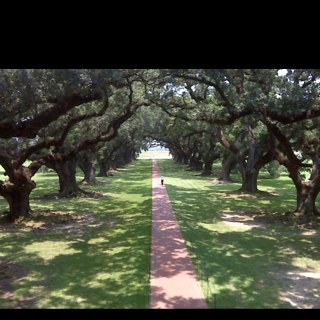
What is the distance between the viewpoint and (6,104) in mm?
13383

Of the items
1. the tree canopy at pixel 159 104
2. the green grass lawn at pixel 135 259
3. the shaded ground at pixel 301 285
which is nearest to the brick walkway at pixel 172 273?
the green grass lawn at pixel 135 259

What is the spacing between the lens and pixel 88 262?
1119 centimetres

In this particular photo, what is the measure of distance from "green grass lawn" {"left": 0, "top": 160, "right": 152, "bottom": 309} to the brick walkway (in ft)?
0.81

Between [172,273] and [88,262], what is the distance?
9.02ft

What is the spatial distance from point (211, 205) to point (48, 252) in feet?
40.2

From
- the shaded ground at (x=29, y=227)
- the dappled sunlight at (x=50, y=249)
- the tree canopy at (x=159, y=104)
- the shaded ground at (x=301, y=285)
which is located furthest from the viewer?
the tree canopy at (x=159, y=104)

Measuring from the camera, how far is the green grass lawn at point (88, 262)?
8297 millimetres

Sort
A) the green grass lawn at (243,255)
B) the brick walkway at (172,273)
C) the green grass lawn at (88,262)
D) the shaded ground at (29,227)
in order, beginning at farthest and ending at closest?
the shaded ground at (29,227) < the green grass lawn at (243,255) < the green grass lawn at (88,262) < the brick walkway at (172,273)

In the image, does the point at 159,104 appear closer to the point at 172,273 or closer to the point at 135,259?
the point at 135,259

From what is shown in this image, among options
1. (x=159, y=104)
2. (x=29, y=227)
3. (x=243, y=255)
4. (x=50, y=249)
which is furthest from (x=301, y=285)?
(x=159, y=104)

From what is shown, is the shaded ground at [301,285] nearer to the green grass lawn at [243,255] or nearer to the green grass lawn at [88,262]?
the green grass lawn at [243,255]

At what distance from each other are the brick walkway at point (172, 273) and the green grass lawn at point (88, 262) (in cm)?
25

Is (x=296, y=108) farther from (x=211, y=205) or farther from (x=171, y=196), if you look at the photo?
(x=171, y=196)
